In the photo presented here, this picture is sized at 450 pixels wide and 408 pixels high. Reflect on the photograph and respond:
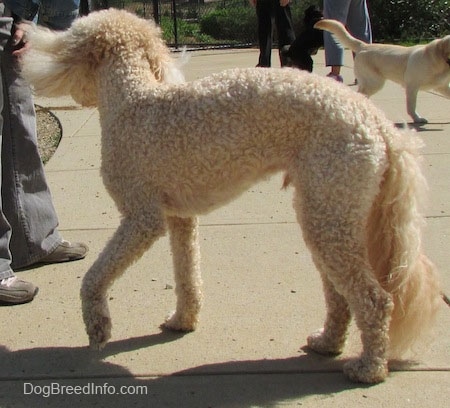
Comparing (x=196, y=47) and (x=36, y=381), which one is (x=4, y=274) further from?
(x=196, y=47)

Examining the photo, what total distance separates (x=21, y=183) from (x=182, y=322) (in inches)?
57.9

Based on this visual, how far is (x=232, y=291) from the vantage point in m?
4.04

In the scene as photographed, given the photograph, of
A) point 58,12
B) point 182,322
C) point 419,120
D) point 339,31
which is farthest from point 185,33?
point 182,322

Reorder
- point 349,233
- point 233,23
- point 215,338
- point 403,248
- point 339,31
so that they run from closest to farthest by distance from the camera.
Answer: point 349,233
point 403,248
point 215,338
point 339,31
point 233,23

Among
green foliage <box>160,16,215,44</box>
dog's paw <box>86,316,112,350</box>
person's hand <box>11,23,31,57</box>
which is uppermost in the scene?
person's hand <box>11,23,31,57</box>

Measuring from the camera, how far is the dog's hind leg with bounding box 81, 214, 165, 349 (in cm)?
317

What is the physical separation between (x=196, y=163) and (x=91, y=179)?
3.28 meters

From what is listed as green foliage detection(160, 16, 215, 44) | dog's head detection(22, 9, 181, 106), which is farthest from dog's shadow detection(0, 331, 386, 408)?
green foliage detection(160, 16, 215, 44)

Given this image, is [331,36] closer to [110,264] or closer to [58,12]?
[58,12]

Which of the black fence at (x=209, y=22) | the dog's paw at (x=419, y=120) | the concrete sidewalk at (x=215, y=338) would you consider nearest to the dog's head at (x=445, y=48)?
the dog's paw at (x=419, y=120)

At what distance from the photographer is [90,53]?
3.35 meters

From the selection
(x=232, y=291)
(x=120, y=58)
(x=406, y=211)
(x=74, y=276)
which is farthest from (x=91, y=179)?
(x=406, y=211)

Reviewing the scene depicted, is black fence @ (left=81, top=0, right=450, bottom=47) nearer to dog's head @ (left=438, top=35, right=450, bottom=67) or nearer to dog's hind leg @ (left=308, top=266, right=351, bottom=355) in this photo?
dog's head @ (left=438, top=35, right=450, bottom=67)

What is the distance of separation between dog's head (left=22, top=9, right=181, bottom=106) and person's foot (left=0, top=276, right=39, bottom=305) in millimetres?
1183
